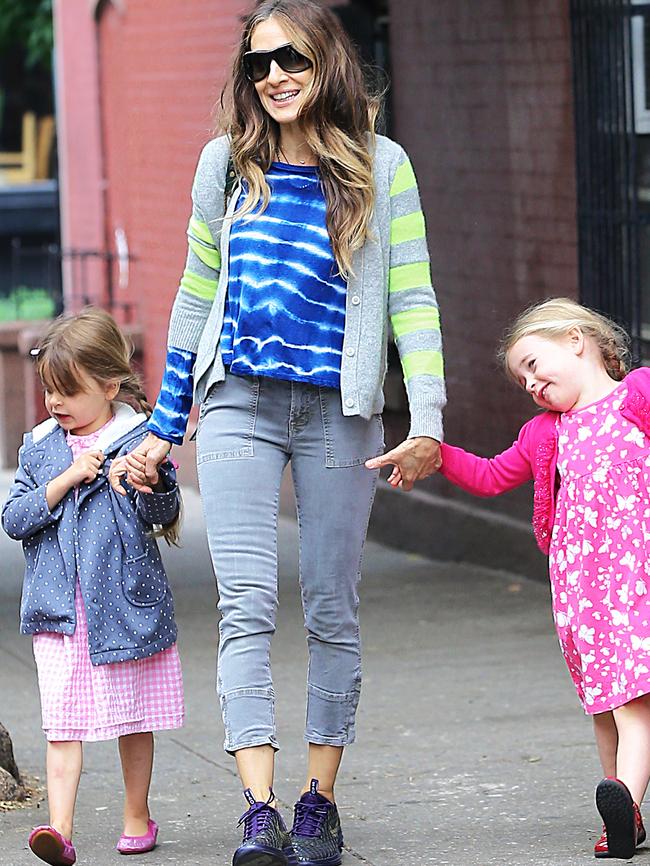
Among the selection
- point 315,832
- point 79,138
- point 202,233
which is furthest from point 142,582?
point 79,138

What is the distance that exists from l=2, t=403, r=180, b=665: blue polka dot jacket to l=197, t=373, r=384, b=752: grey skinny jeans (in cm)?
21

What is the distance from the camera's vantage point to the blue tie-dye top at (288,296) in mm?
4250

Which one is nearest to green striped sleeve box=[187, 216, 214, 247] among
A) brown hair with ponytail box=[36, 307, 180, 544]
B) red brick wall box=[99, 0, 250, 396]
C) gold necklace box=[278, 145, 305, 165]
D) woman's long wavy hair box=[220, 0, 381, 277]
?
woman's long wavy hair box=[220, 0, 381, 277]

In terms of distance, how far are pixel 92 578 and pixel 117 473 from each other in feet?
0.86

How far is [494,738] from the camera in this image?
5.81 metres

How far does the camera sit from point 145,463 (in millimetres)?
4301

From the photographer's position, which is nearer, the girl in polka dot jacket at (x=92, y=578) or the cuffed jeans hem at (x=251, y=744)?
the cuffed jeans hem at (x=251, y=744)

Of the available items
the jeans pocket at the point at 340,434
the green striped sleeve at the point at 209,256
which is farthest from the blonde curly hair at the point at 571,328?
the green striped sleeve at the point at 209,256

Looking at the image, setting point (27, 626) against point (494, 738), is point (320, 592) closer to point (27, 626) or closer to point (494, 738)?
point (27, 626)

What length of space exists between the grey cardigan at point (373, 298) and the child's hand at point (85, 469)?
0.28m

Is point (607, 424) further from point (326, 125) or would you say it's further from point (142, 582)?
point (142, 582)

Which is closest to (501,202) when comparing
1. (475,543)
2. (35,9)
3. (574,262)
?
(574,262)

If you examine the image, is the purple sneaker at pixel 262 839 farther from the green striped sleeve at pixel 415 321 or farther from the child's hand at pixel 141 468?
the green striped sleeve at pixel 415 321

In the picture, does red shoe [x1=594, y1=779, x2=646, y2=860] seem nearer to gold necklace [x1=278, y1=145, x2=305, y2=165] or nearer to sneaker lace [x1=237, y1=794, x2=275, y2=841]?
sneaker lace [x1=237, y1=794, x2=275, y2=841]
